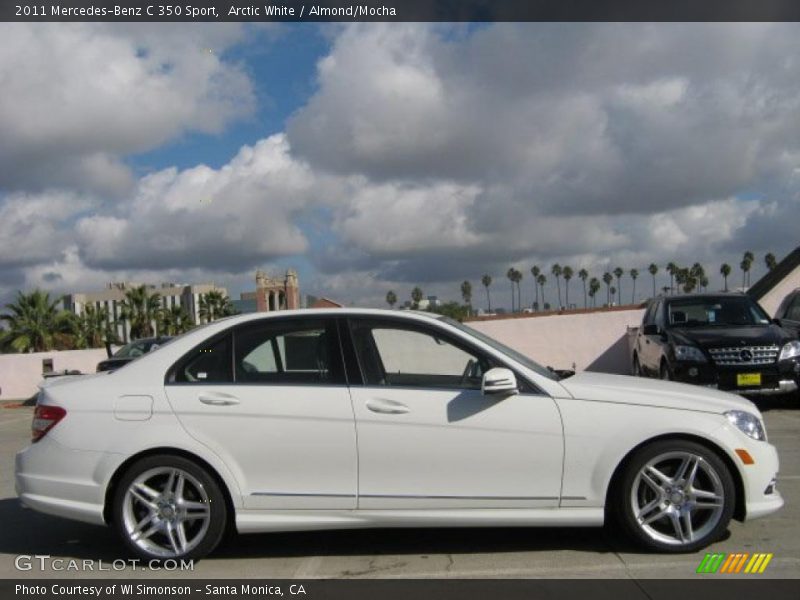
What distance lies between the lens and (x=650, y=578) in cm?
472

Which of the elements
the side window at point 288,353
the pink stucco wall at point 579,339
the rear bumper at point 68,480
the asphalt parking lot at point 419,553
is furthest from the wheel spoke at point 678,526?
the pink stucco wall at point 579,339

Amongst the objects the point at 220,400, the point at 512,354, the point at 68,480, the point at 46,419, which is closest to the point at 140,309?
the point at 46,419

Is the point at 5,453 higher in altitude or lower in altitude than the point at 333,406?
lower

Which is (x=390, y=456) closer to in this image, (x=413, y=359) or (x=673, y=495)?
(x=413, y=359)

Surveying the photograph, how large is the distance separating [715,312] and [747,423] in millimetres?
7744

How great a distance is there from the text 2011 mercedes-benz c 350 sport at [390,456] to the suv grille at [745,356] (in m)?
6.34

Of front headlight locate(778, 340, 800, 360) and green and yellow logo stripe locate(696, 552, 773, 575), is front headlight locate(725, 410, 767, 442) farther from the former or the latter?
front headlight locate(778, 340, 800, 360)

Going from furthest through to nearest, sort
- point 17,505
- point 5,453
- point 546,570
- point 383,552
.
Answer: point 5,453, point 17,505, point 383,552, point 546,570

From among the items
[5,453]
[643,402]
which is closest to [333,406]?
[643,402]

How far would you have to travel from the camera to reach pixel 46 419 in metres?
5.32
